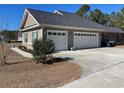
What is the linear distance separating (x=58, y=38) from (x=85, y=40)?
4.65 metres

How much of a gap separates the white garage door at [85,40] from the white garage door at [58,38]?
179cm

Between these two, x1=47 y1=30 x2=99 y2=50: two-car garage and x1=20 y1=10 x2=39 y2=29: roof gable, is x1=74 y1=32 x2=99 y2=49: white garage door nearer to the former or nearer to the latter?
x1=47 y1=30 x2=99 y2=50: two-car garage

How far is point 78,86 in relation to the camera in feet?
17.1

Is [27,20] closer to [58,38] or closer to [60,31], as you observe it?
[60,31]

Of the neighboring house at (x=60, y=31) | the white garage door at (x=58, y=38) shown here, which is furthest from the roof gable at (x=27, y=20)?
the white garage door at (x=58, y=38)

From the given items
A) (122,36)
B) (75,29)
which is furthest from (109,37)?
(75,29)

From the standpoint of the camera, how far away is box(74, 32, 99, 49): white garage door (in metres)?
18.5

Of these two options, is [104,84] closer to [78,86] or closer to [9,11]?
[78,86]

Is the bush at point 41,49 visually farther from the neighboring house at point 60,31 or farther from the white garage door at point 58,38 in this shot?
the white garage door at point 58,38

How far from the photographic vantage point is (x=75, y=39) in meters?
18.3

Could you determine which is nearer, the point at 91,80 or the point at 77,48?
the point at 91,80

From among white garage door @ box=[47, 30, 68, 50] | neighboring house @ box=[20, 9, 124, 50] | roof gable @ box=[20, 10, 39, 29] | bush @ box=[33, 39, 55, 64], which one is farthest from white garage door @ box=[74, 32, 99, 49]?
bush @ box=[33, 39, 55, 64]

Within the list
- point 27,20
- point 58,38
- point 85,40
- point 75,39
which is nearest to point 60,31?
point 58,38
